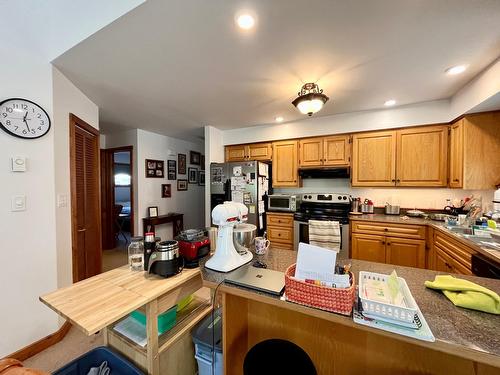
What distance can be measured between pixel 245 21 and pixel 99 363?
2207 mm

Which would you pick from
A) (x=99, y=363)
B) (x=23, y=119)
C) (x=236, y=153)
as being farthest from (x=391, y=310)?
(x=236, y=153)

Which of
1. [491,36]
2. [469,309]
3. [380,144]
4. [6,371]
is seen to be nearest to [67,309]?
[6,371]

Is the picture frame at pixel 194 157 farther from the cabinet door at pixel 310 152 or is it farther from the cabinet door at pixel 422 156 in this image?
the cabinet door at pixel 422 156

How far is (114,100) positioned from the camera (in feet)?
8.54

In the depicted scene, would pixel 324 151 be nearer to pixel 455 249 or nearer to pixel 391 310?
pixel 455 249

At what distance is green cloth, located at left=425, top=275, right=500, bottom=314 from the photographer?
2.42ft

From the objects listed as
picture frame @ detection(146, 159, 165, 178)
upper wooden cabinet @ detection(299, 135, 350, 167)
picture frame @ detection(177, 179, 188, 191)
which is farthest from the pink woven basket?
picture frame @ detection(177, 179, 188, 191)

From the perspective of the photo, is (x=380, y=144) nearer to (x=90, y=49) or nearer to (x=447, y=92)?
(x=447, y=92)

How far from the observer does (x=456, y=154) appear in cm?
248

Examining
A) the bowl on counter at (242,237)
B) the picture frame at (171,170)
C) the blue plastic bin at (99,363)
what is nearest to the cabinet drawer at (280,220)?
the bowl on counter at (242,237)

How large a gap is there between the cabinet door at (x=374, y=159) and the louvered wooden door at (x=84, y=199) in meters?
3.49

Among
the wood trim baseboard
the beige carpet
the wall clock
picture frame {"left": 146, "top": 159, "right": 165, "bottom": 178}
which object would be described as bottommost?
the beige carpet

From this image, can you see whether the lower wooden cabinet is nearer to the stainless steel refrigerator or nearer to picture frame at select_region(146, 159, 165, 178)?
the stainless steel refrigerator

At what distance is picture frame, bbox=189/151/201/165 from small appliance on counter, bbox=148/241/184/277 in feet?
13.7
